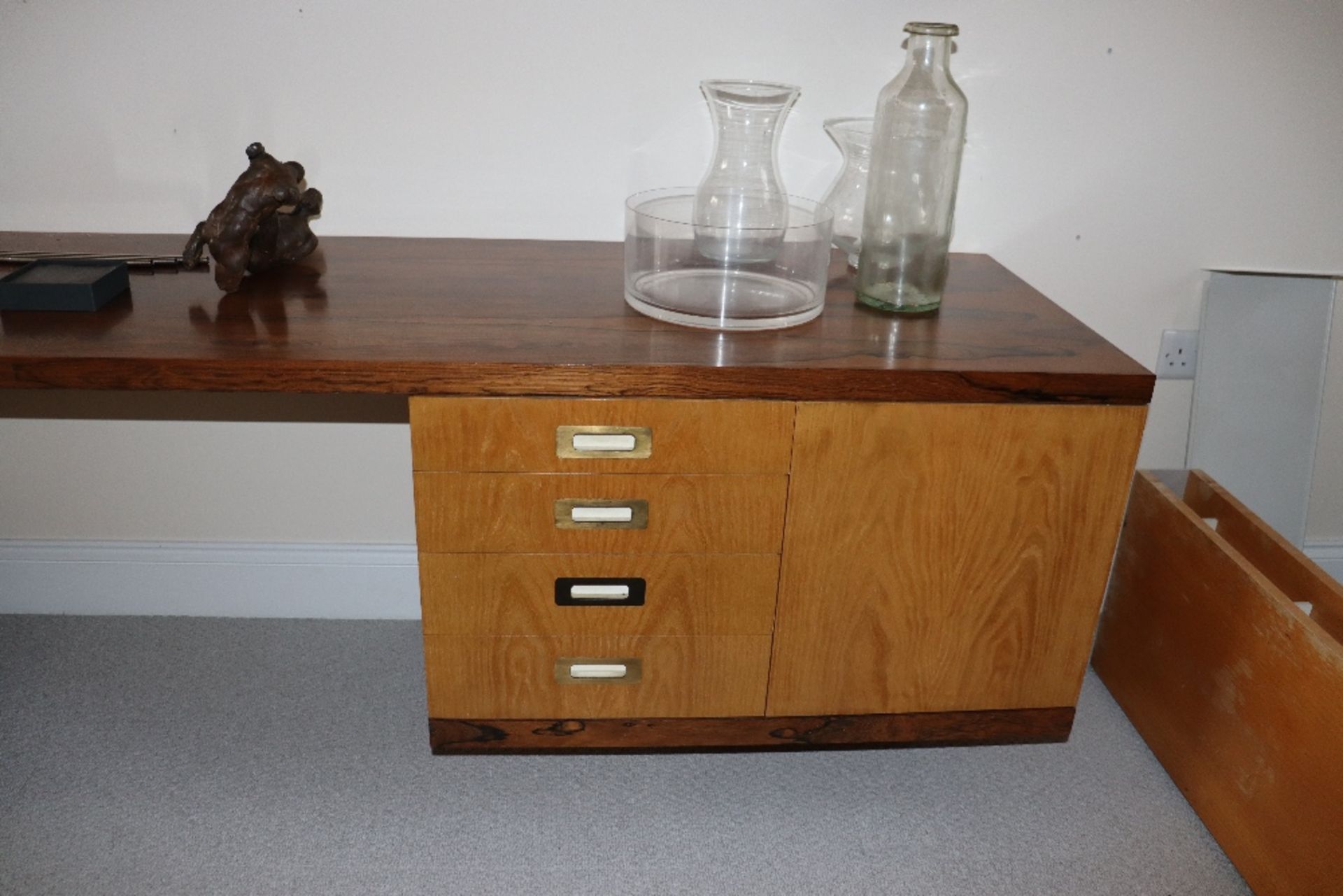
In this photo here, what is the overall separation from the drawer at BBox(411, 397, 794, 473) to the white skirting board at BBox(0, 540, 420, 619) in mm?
717

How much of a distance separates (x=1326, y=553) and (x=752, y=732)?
1.33m

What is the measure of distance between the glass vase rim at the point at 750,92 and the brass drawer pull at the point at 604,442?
2.12ft

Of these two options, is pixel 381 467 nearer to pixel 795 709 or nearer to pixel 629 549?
pixel 629 549

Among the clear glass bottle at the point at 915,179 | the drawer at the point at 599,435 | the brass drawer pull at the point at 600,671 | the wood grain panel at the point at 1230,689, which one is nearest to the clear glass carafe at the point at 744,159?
the clear glass bottle at the point at 915,179

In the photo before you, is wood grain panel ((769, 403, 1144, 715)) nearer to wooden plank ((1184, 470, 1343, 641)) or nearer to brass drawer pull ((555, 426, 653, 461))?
brass drawer pull ((555, 426, 653, 461))

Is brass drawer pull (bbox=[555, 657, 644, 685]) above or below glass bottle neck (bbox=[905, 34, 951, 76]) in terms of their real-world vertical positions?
below

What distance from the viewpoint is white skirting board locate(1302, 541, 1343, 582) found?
2.06 metres

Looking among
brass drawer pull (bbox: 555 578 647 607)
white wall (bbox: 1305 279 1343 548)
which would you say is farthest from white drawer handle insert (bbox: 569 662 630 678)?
white wall (bbox: 1305 279 1343 548)

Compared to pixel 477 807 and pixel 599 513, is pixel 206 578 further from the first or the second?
pixel 599 513

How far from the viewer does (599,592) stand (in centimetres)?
141

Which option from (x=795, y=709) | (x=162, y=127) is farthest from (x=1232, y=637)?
(x=162, y=127)

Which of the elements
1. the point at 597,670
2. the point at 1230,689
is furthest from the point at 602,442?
the point at 1230,689

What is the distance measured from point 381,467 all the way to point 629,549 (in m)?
0.71

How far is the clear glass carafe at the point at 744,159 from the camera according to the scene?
163cm
